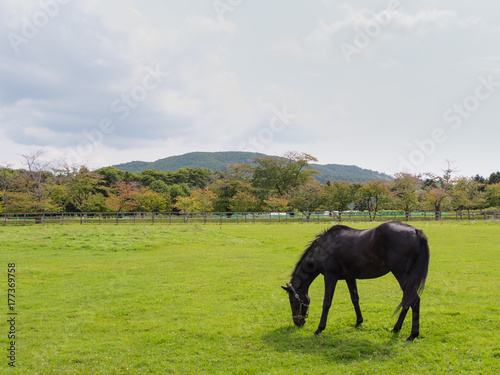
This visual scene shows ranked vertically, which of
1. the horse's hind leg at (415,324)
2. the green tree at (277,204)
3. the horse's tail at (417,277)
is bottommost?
the horse's hind leg at (415,324)

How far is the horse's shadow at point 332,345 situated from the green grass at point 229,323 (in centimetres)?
2

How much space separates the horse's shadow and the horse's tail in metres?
0.75

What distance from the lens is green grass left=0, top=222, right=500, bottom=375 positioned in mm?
4770

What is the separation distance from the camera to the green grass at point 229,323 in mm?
4770

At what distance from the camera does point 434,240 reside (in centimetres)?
1808

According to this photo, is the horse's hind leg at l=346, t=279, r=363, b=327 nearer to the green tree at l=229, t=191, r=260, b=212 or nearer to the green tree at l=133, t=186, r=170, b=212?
the green tree at l=229, t=191, r=260, b=212

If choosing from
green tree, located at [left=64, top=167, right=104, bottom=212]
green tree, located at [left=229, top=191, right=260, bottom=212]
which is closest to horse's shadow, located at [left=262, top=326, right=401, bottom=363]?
green tree, located at [left=229, top=191, right=260, bottom=212]

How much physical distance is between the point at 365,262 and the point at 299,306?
1467 millimetres

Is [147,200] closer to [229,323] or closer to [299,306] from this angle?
[229,323]

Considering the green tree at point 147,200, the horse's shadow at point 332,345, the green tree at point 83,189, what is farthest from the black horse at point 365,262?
the green tree at point 83,189

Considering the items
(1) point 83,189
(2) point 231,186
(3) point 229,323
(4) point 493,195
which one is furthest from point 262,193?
(3) point 229,323

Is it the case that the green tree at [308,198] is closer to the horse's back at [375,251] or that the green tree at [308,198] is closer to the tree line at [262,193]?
the tree line at [262,193]

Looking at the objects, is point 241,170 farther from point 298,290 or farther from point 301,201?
point 298,290

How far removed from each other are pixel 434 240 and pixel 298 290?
15.0 metres
